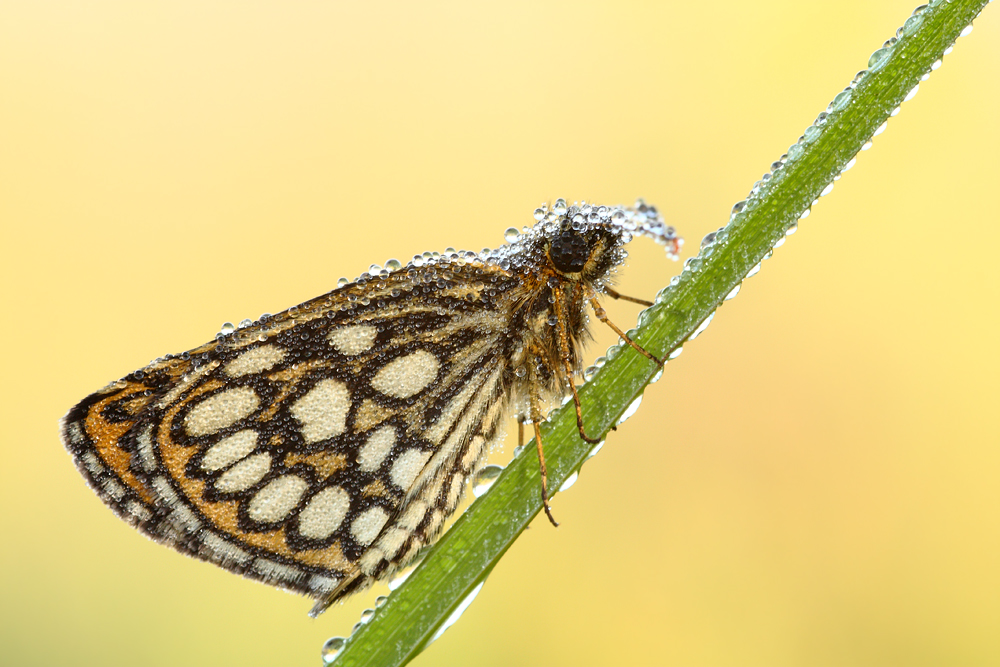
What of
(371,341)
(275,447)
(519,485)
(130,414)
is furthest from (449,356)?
(130,414)

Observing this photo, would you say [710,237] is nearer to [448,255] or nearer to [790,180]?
[790,180]

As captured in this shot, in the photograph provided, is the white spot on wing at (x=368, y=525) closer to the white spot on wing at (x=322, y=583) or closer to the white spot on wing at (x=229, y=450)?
the white spot on wing at (x=322, y=583)

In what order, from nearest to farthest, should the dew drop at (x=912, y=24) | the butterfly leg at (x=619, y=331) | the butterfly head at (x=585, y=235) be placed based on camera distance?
the dew drop at (x=912, y=24)
the butterfly leg at (x=619, y=331)
the butterfly head at (x=585, y=235)

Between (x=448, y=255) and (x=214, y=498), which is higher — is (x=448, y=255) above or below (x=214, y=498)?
above

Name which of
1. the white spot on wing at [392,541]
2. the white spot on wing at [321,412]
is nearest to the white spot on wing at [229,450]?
the white spot on wing at [321,412]

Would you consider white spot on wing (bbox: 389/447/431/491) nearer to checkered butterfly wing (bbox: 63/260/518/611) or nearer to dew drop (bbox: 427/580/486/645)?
checkered butterfly wing (bbox: 63/260/518/611)

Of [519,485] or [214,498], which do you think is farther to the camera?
[214,498]

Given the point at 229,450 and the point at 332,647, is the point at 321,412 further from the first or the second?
the point at 332,647

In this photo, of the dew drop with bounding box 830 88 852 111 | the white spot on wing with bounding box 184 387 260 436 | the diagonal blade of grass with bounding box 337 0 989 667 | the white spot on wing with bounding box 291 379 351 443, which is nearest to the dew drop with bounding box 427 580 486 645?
the diagonal blade of grass with bounding box 337 0 989 667
